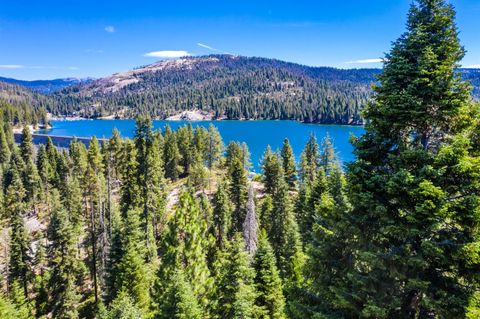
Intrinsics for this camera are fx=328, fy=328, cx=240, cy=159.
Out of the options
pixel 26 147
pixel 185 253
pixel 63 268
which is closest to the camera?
pixel 185 253

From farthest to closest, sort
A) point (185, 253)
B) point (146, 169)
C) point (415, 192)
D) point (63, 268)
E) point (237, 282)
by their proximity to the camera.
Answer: point (146, 169), point (63, 268), point (185, 253), point (237, 282), point (415, 192)

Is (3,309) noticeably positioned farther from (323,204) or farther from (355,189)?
(355,189)

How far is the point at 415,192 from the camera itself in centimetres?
932


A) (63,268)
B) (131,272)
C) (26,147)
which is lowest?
(63,268)

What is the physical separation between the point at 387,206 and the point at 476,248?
98.7 inches

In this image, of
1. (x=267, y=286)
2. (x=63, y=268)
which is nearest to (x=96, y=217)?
(x=63, y=268)

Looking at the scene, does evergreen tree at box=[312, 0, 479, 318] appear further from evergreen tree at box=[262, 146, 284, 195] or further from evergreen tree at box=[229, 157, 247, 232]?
evergreen tree at box=[262, 146, 284, 195]

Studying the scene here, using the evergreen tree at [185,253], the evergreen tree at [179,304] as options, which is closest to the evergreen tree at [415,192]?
the evergreen tree at [179,304]

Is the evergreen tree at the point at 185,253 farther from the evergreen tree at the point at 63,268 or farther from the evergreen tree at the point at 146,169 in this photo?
the evergreen tree at the point at 63,268

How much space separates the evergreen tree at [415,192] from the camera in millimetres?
8992

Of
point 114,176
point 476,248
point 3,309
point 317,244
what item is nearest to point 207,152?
point 114,176

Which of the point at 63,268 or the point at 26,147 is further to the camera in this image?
the point at 26,147

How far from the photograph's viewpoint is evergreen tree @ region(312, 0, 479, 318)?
29.5 feet

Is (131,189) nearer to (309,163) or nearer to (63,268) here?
(63,268)
